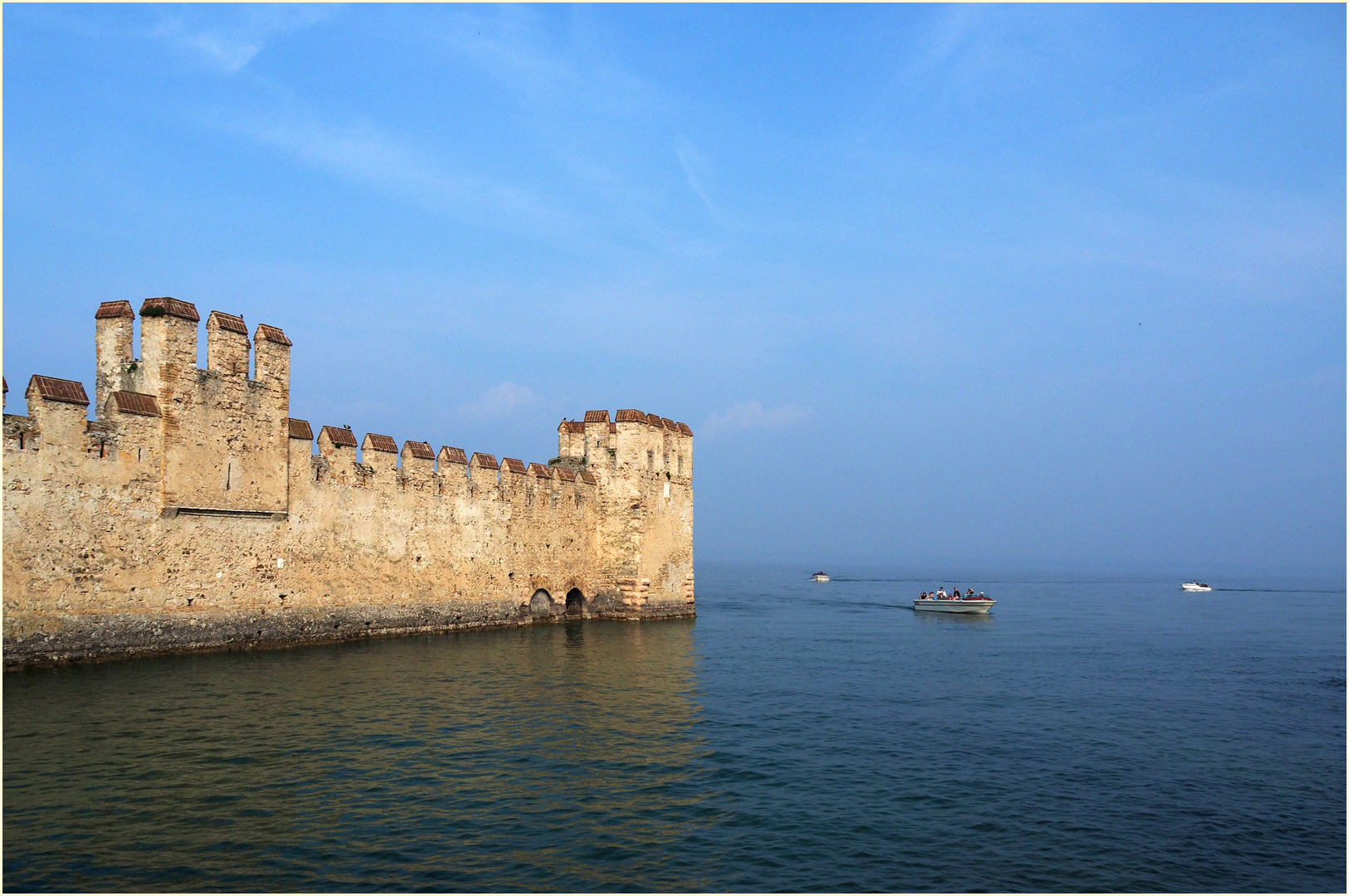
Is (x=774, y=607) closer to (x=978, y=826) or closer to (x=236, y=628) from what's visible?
(x=236, y=628)

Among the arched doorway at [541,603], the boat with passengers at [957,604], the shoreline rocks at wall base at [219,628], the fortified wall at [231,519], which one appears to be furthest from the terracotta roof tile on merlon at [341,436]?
the boat with passengers at [957,604]

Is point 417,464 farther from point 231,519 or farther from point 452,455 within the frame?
point 231,519

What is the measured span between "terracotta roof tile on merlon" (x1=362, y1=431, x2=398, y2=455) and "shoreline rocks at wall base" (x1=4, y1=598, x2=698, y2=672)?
13.7ft

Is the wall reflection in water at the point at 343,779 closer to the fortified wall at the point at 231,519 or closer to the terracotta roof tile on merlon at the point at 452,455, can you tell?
the fortified wall at the point at 231,519

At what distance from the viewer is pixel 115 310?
1938 centimetres

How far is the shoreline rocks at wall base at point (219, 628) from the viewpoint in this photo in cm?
1708

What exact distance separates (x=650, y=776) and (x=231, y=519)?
12646 mm

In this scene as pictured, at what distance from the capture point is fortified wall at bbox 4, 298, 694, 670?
683 inches

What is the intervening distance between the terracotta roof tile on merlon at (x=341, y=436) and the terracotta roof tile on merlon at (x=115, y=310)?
533 centimetres

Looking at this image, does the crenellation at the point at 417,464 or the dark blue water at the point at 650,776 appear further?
the crenellation at the point at 417,464

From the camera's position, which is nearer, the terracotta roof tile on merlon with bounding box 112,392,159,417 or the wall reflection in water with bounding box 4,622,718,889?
the wall reflection in water with bounding box 4,622,718,889

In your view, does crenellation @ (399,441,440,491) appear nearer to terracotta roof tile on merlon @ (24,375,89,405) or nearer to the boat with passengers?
terracotta roof tile on merlon @ (24,375,89,405)

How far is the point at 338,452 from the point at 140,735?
11.1 m

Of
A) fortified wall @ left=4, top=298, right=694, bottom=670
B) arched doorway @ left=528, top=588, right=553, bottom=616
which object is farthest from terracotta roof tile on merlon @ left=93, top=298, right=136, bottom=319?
arched doorway @ left=528, top=588, right=553, bottom=616
